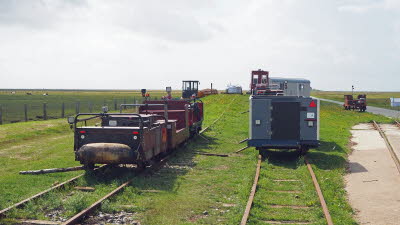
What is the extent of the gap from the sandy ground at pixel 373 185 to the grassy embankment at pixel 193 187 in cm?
33

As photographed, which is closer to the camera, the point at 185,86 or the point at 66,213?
the point at 66,213

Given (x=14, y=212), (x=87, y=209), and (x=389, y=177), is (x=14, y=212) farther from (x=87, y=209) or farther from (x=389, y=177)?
(x=389, y=177)

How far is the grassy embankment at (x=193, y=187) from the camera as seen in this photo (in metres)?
7.90

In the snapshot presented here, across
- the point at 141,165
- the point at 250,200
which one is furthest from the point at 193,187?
the point at 250,200

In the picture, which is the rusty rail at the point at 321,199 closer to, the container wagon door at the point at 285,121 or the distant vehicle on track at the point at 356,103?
the container wagon door at the point at 285,121

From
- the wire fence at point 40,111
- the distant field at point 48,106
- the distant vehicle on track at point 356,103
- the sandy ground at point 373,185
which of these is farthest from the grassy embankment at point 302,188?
the distant vehicle on track at point 356,103

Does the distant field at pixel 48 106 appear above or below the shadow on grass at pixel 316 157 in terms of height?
above

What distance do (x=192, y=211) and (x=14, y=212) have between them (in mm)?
3280

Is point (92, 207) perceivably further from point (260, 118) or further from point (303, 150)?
point (303, 150)

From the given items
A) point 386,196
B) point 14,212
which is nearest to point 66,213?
point 14,212

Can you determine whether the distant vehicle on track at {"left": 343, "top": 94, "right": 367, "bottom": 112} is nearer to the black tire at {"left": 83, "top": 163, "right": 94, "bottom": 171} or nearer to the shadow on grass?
the shadow on grass

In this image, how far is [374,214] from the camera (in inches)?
320

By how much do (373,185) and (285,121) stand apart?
4.35 m

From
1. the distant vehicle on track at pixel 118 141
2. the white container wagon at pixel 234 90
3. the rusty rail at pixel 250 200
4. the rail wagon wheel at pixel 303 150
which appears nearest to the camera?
the rusty rail at pixel 250 200
